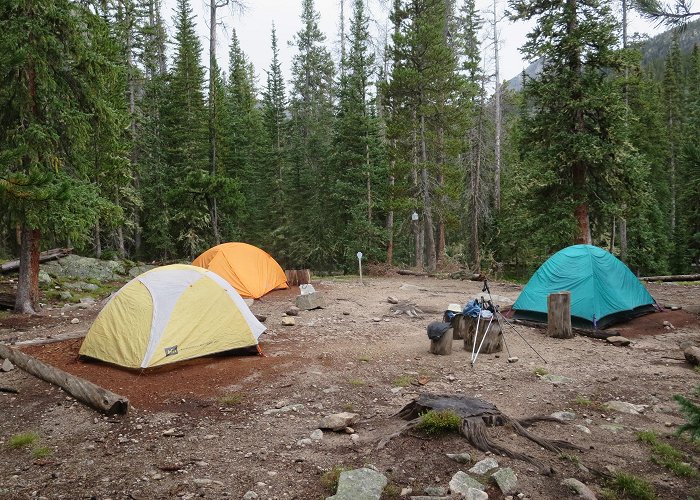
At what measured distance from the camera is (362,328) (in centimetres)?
1054

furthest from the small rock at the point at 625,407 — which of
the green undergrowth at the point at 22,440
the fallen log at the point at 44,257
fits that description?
the fallen log at the point at 44,257

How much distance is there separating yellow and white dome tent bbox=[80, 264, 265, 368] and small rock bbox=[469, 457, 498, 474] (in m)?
4.81

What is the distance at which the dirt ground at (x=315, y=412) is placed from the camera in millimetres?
4047

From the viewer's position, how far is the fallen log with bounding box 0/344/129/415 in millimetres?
5523

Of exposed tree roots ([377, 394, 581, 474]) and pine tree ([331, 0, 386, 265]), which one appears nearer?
exposed tree roots ([377, 394, 581, 474])

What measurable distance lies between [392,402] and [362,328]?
14.7ft

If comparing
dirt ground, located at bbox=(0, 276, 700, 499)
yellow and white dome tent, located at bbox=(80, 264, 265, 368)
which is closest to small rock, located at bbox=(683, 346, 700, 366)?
dirt ground, located at bbox=(0, 276, 700, 499)

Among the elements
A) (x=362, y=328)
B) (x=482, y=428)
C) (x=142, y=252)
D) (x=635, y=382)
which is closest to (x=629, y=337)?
(x=635, y=382)

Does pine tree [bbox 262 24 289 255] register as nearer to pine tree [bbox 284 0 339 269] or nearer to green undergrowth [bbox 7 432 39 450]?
pine tree [bbox 284 0 339 269]

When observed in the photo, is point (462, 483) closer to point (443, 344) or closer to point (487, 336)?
point (443, 344)

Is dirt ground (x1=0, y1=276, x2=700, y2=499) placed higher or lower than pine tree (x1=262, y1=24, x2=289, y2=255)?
lower

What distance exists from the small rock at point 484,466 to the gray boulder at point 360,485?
2.76 feet

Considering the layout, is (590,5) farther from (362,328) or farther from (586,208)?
(362,328)

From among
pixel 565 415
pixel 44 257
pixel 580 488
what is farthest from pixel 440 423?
pixel 44 257
